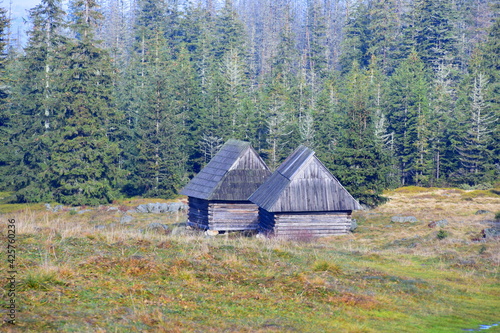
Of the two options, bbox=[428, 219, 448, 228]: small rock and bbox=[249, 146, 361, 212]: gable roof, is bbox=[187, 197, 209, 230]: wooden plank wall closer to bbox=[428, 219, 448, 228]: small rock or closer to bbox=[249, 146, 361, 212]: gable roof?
bbox=[249, 146, 361, 212]: gable roof

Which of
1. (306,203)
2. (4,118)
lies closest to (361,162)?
(306,203)

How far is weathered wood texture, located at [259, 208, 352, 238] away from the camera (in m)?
31.3

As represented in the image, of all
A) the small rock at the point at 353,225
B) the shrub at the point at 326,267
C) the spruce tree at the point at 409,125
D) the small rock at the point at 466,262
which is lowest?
the small rock at the point at 353,225

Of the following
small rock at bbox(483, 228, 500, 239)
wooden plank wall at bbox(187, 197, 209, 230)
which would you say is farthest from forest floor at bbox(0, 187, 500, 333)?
wooden plank wall at bbox(187, 197, 209, 230)

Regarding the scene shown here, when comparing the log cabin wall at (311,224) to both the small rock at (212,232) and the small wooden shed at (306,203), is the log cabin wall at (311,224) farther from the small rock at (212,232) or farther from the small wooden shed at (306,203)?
the small rock at (212,232)

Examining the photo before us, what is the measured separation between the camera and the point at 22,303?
10.7m

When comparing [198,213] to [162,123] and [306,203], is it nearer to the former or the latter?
[306,203]

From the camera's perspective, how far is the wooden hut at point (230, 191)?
35.2 meters

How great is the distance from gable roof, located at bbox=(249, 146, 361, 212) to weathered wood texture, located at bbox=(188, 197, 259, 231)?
108 inches

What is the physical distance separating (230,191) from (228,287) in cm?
2151

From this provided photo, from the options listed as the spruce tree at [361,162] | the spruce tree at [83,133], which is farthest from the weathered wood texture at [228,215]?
the spruce tree at [83,133]

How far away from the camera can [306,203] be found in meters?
31.3

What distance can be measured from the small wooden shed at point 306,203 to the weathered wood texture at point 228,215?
9.03 feet

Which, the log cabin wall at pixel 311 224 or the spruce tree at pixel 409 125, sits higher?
the spruce tree at pixel 409 125
